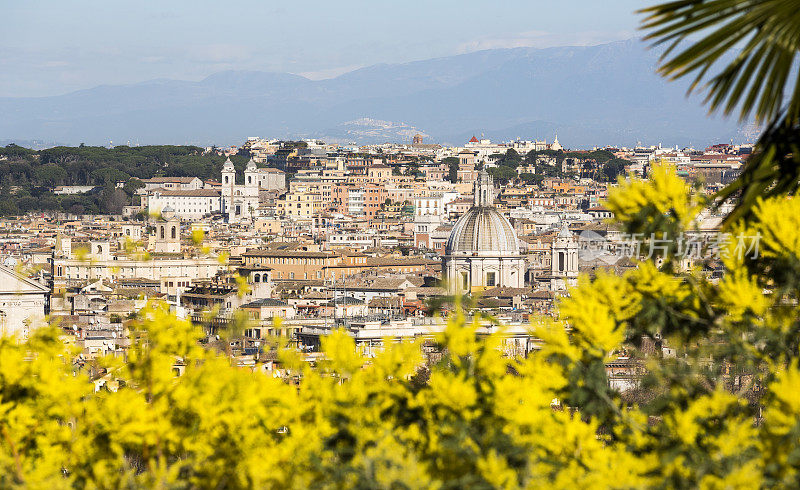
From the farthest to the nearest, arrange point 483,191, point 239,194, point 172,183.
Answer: point 172,183
point 239,194
point 483,191

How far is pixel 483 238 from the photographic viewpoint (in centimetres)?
6956

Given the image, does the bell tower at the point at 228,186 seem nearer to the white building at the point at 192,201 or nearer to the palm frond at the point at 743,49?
the white building at the point at 192,201

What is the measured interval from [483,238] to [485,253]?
2.01ft

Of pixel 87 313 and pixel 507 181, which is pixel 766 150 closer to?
pixel 87 313

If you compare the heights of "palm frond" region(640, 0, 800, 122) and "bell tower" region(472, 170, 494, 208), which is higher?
"palm frond" region(640, 0, 800, 122)

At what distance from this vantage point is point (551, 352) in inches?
293

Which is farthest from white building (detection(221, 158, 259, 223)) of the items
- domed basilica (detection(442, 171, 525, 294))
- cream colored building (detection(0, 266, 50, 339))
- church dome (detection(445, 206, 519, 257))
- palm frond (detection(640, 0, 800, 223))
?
palm frond (detection(640, 0, 800, 223))

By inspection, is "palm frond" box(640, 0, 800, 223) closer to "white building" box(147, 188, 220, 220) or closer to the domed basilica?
the domed basilica

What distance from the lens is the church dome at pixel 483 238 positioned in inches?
2736

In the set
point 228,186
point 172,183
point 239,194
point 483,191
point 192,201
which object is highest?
point 483,191

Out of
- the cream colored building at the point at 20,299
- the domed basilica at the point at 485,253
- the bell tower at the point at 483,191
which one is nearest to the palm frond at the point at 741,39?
the cream colored building at the point at 20,299

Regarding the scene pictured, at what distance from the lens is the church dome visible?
69.5m

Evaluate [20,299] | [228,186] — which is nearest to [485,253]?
[20,299]

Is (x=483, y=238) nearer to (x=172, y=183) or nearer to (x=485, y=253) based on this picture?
(x=485, y=253)
